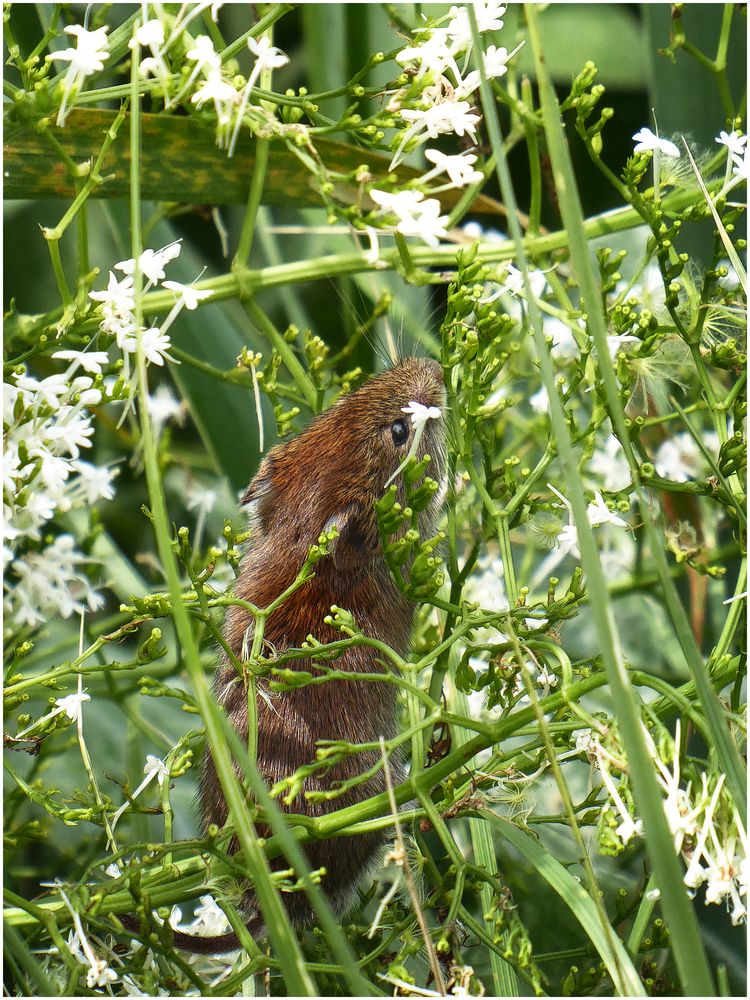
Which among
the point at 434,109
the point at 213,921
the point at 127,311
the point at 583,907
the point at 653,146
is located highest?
the point at 434,109

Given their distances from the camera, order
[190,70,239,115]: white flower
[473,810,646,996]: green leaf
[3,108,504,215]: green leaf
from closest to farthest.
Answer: [473,810,646,996]: green leaf, [190,70,239,115]: white flower, [3,108,504,215]: green leaf

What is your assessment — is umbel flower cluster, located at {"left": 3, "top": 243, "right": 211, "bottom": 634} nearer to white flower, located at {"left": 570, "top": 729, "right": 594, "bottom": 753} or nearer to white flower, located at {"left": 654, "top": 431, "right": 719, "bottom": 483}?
white flower, located at {"left": 570, "top": 729, "right": 594, "bottom": 753}

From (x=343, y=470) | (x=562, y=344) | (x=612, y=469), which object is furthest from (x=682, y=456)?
(x=343, y=470)

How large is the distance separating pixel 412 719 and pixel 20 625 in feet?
3.16

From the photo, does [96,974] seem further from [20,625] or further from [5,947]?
[20,625]

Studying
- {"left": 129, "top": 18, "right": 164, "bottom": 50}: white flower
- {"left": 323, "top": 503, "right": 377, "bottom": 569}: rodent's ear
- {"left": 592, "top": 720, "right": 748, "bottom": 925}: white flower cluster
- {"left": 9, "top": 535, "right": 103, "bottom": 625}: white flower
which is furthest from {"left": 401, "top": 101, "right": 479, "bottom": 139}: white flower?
{"left": 9, "top": 535, "right": 103, "bottom": 625}: white flower

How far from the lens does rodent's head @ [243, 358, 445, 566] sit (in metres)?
2.12

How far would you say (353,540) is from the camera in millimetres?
2152

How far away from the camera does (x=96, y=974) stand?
132 cm

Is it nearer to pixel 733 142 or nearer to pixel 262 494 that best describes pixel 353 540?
pixel 262 494

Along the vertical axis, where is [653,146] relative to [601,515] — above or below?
above

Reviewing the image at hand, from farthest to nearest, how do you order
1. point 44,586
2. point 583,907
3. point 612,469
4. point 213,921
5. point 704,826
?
point 612,469
point 44,586
point 213,921
point 583,907
point 704,826

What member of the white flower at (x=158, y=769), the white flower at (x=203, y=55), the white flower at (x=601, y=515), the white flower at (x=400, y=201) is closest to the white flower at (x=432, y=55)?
the white flower at (x=400, y=201)

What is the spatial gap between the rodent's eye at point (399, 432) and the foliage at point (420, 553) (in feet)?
0.64
